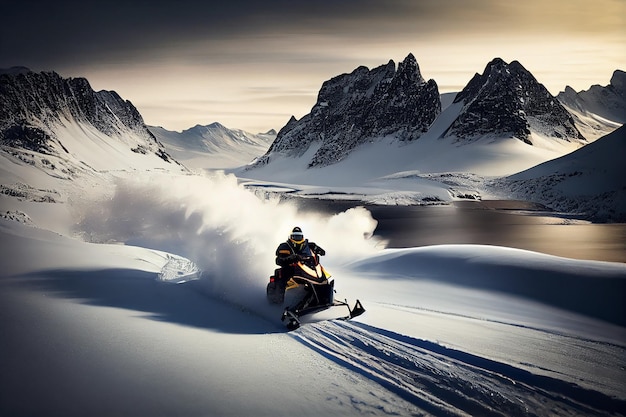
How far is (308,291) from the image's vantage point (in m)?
12.1

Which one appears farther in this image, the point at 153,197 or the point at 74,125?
the point at 74,125

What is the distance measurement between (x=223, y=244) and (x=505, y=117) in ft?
582

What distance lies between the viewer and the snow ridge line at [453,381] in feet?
23.0

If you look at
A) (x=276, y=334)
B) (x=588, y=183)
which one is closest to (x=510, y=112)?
(x=588, y=183)

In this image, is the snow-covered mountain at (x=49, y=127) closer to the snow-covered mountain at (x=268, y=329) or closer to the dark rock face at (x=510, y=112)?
the snow-covered mountain at (x=268, y=329)

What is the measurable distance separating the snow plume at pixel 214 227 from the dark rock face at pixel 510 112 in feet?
512

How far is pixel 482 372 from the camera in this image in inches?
322

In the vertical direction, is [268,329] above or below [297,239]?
below

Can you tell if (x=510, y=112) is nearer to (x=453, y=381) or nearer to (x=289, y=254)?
(x=289, y=254)

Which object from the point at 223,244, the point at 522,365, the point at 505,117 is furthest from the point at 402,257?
the point at 505,117

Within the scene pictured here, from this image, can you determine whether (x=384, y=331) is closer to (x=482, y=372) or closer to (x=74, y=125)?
(x=482, y=372)

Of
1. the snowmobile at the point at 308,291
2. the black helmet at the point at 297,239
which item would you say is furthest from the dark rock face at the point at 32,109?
the snowmobile at the point at 308,291

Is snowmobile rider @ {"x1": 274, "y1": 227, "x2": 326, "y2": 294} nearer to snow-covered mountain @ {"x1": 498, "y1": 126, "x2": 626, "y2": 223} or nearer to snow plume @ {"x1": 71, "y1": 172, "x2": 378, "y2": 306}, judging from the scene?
snow plume @ {"x1": 71, "y1": 172, "x2": 378, "y2": 306}

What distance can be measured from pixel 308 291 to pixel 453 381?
489 centimetres
